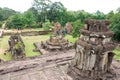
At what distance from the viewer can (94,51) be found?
8.28m

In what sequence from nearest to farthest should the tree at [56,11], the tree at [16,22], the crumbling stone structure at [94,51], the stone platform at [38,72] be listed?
the crumbling stone structure at [94,51]
the stone platform at [38,72]
the tree at [16,22]
the tree at [56,11]

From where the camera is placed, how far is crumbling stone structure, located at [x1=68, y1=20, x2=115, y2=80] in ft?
27.6

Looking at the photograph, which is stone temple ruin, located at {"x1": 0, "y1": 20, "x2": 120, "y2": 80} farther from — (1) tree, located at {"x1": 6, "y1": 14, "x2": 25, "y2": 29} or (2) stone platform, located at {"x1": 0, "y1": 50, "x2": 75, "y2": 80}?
(1) tree, located at {"x1": 6, "y1": 14, "x2": 25, "y2": 29}

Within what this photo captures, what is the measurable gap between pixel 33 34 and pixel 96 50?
2755 centimetres

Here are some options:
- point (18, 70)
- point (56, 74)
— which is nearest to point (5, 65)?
point (18, 70)

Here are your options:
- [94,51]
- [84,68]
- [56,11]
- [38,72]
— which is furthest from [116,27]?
[56,11]

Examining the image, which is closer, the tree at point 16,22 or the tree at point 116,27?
the tree at point 116,27

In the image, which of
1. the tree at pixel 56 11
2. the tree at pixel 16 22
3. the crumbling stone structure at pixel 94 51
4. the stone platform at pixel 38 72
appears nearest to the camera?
the crumbling stone structure at pixel 94 51

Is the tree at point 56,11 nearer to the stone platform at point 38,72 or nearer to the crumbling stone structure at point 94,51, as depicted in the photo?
the stone platform at point 38,72

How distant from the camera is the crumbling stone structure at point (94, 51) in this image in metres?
8.40

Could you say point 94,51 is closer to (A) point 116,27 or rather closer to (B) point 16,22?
(A) point 116,27

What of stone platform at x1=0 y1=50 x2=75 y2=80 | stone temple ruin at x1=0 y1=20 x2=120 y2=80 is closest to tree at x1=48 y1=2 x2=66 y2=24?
stone platform at x1=0 y1=50 x2=75 y2=80

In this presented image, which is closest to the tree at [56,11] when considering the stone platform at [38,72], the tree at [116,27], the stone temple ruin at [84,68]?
the tree at [116,27]

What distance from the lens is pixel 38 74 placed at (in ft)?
31.6
